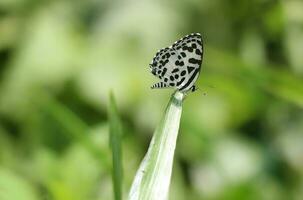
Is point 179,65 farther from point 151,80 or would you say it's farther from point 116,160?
point 151,80

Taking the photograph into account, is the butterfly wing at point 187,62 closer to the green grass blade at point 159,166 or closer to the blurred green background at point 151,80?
the green grass blade at point 159,166

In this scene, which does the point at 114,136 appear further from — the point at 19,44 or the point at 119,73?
the point at 19,44

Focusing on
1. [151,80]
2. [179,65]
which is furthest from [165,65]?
[151,80]

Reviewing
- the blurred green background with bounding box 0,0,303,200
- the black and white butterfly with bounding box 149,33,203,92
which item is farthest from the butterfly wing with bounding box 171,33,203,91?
the blurred green background with bounding box 0,0,303,200

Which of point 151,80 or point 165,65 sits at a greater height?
point 165,65

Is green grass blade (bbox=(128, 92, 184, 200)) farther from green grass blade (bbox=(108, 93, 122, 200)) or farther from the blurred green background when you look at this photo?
the blurred green background

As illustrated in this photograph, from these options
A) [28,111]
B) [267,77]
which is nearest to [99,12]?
[28,111]
